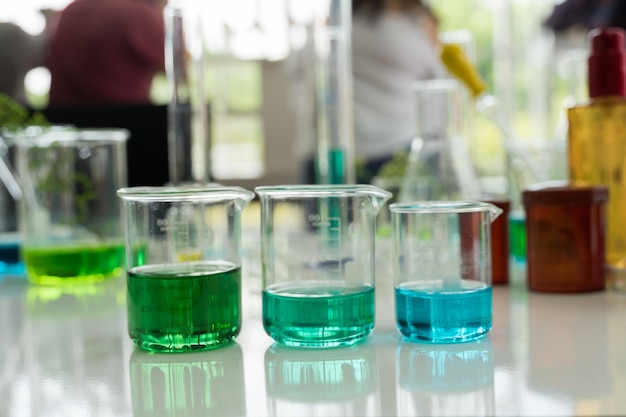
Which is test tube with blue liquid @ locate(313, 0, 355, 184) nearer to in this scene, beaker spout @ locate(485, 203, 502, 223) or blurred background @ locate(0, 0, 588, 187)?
beaker spout @ locate(485, 203, 502, 223)

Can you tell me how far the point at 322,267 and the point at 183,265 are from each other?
0.14 meters

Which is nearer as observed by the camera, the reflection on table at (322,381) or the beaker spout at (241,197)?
the reflection on table at (322,381)

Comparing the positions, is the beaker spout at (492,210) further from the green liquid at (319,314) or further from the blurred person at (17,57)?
the blurred person at (17,57)

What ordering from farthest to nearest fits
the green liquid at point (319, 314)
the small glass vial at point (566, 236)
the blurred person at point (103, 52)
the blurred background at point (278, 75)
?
1. the blurred background at point (278, 75)
2. the blurred person at point (103, 52)
3. the small glass vial at point (566, 236)
4. the green liquid at point (319, 314)

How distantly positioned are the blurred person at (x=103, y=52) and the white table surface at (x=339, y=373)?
1.55 m

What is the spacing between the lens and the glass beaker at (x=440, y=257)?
73 cm

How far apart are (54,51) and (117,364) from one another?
1.90m

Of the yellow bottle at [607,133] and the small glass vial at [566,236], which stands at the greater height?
the yellow bottle at [607,133]

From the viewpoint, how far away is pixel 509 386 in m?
0.59

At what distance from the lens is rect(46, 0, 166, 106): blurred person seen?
233 centimetres

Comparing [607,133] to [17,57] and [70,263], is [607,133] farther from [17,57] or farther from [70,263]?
[17,57]

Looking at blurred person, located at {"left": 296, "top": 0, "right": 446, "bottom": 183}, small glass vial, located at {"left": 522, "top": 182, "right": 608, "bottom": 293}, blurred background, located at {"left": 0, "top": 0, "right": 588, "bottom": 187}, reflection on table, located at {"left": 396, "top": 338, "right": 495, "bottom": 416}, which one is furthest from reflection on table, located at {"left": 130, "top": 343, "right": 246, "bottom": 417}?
blurred background, located at {"left": 0, "top": 0, "right": 588, "bottom": 187}

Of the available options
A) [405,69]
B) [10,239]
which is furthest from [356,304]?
[405,69]

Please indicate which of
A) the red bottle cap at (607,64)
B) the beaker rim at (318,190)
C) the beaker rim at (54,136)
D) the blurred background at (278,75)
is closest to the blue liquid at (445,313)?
the beaker rim at (318,190)
